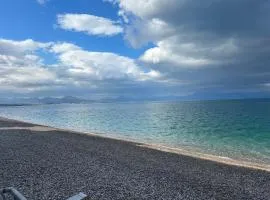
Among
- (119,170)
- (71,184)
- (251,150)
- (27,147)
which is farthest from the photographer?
(251,150)

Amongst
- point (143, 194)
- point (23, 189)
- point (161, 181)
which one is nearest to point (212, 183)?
point (161, 181)

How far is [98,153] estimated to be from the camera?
26438mm

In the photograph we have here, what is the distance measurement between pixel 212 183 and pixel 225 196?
2352mm

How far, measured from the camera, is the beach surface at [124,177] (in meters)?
14.7

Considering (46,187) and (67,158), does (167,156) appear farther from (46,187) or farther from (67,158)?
(46,187)

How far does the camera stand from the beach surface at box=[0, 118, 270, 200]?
48.3 feet

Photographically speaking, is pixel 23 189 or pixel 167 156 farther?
pixel 167 156

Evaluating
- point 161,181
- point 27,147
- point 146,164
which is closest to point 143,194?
point 161,181

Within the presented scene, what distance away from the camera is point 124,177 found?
17672 mm

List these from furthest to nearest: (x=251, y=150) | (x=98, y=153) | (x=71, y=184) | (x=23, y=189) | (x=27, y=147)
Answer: (x=251, y=150) → (x=27, y=147) → (x=98, y=153) → (x=71, y=184) → (x=23, y=189)

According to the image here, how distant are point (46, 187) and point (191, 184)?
8141mm

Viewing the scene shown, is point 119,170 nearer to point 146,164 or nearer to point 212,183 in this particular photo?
point 146,164

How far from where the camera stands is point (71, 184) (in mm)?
15586

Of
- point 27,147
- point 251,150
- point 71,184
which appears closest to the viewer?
point 71,184
